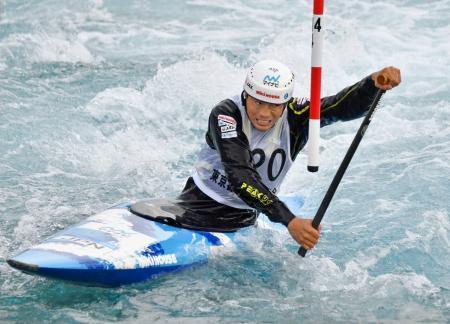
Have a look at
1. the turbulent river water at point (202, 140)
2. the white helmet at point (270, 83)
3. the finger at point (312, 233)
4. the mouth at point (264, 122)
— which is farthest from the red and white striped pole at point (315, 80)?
the turbulent river water at point (202, 140)

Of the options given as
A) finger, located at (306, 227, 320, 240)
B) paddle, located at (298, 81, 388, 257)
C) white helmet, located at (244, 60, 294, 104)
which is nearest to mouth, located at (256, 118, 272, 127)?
white helmet, located at (244, 60, 294, 104)

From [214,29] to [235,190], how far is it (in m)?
9.02

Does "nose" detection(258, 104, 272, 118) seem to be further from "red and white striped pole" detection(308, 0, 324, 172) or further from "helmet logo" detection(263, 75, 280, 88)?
"red and white striped pole" detection(308, 0, 324, 172)

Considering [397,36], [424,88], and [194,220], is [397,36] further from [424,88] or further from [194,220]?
[194,220]

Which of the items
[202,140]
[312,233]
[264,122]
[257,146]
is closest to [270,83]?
[264,122]

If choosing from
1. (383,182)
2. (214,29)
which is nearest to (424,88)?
(383,182)

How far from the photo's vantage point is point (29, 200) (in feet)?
22.5

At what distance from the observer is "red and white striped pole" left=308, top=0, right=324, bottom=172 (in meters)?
4.88

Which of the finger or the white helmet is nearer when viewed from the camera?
the finger

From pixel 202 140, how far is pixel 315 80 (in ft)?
13.8

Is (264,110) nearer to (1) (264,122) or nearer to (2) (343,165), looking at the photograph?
(1) (264,122)

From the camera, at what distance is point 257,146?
533 centimetres

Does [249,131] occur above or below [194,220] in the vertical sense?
above

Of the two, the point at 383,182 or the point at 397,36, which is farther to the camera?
the point at 397,36
